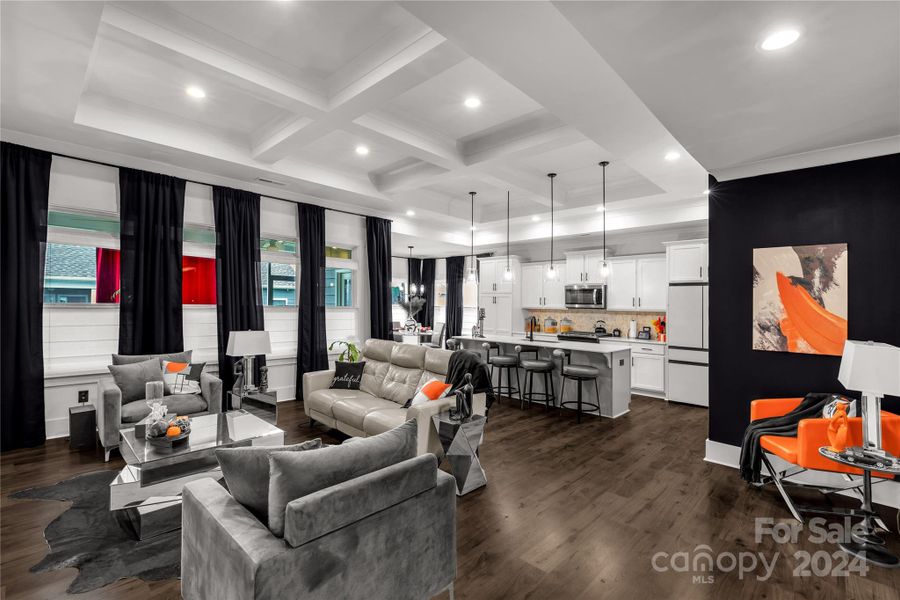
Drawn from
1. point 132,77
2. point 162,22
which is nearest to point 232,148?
point 132,77

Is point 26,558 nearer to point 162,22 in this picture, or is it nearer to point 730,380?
point 162,22

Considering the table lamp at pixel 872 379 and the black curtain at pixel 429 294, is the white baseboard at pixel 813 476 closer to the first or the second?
the table lamp at pixel 872 379

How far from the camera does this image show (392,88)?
119 inches

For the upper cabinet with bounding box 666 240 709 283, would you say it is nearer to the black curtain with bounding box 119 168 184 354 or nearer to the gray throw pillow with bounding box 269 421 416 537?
the gray throw pillow with bounding box 269 421 416 537

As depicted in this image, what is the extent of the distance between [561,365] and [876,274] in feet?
10.8

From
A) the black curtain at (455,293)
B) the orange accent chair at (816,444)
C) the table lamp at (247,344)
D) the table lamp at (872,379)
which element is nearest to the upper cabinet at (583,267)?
the black curtain at (455,293)

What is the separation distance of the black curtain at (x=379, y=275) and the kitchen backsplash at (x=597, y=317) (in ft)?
10.2

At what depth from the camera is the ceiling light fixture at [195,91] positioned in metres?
3.46

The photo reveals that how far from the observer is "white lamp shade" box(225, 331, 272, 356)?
4.29m

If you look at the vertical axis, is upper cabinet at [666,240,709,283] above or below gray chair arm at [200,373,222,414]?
above

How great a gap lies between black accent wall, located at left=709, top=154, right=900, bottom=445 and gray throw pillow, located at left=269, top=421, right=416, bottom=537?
3320 millimetres

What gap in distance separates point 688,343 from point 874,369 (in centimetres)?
348

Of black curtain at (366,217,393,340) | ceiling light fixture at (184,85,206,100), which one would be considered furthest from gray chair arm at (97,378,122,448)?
black curtain at (366,217,393,340)

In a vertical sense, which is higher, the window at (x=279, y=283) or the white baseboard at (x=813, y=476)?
the window at (x=279, y=283)
